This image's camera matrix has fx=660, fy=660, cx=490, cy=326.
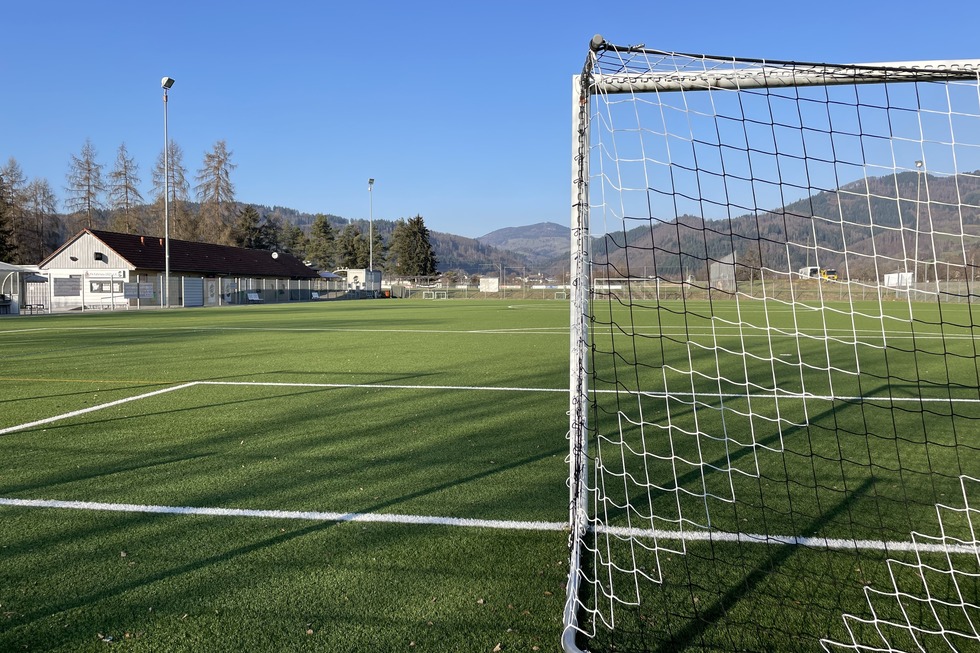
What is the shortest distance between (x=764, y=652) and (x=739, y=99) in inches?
123

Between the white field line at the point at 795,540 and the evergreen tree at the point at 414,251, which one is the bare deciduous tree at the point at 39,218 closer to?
the evergreen tree at the point at 414,251

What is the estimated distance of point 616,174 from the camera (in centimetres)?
378

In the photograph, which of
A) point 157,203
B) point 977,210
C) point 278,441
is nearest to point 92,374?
point 278,441

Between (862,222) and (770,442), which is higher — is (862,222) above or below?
above

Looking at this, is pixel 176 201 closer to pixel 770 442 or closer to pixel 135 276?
pixel 135 276

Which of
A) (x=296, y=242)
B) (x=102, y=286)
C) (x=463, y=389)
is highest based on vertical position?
(x=296, y=242)

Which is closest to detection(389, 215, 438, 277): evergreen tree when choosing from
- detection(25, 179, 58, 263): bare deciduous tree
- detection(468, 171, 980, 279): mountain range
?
detection(25, 179, 58, 263): bare deciduous tree

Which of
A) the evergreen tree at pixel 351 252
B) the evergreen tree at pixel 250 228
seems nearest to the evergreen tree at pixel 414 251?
the evergreen tree at pixel 351 252

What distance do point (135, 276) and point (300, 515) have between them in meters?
42.4

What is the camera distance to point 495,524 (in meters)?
3.40

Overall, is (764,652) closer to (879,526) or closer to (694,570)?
(694,570)

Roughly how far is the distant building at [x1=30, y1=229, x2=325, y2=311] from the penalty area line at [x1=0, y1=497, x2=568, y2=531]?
3523 centimetres

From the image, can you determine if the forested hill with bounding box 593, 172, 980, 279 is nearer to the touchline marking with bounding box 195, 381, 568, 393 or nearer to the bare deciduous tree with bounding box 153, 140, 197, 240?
the touchline marking with bounding box 195, 381, 568, 393

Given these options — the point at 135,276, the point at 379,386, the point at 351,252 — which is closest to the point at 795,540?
the point at 379,386
